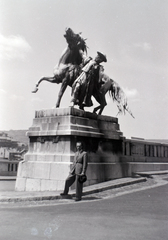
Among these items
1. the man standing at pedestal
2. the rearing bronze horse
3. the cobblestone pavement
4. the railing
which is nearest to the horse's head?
the rearing bronze horse

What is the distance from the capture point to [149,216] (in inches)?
238

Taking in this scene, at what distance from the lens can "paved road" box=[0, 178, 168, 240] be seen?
4734 mm

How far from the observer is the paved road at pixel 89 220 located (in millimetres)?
4734

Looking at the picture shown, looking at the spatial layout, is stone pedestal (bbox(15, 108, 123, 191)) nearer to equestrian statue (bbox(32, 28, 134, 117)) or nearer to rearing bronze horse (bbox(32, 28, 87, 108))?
equestrian statue (bbox(32, 28, 134, 117))

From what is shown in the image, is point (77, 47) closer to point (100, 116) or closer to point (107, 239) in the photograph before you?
point (100, 116)

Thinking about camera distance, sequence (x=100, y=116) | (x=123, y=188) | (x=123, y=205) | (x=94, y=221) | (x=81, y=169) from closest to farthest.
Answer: (x=94, y=221)
(x=123, y=205)
(x=81, y=169)
(x=123, y=188)
(x=100, y=116)

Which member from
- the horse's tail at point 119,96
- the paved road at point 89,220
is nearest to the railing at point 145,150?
the horse's tail at point 119,96

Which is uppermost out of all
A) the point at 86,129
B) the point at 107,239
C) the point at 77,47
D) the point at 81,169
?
the point at 77,47

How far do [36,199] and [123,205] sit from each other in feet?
7.34

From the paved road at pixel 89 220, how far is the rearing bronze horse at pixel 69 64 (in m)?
5.43

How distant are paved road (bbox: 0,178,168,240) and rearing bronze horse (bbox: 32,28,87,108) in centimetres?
543

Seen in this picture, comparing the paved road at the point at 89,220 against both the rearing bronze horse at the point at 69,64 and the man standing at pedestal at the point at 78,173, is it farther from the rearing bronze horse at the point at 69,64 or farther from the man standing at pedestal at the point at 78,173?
the rearing bronze horse at the point at 69,64

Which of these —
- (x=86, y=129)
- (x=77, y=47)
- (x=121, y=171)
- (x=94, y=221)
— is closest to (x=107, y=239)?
(x=94, y=221)

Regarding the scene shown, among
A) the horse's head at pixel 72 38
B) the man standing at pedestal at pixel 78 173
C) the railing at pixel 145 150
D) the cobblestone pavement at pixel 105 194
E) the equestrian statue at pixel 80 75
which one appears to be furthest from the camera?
the railing at pixel 145 150
